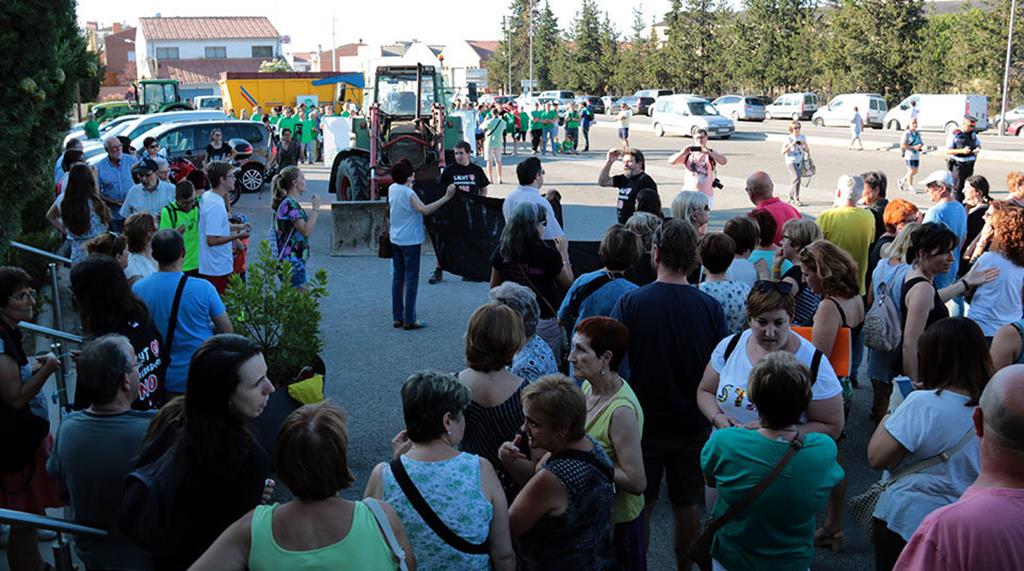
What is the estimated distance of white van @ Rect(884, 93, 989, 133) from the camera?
41.3m

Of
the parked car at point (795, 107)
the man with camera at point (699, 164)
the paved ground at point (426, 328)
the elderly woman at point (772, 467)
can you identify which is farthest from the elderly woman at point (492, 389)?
the parked car at point (795, 107)

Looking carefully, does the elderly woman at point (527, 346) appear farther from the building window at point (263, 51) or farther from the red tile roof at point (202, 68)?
the building window at point (263, 51)

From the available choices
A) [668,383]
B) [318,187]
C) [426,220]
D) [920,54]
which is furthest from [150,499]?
[920,54]

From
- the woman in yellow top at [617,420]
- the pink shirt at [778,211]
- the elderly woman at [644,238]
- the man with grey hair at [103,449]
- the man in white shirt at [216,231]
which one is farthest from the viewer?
the man in white shirt at [216,231]

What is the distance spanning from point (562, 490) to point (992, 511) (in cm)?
144

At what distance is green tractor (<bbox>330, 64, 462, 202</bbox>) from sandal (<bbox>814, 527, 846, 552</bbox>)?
12.2m

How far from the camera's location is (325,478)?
111 inches

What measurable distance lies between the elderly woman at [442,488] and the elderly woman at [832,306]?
8.52 feet

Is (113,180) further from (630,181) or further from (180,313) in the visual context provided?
(180,313)

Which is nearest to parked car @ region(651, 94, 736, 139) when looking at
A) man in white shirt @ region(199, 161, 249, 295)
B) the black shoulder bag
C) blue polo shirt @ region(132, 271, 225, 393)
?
man in white shirt @ region(199, 161, 249, 295)

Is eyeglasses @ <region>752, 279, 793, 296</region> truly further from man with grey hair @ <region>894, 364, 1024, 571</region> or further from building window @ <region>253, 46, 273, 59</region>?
building window @ <region>253, 46, 273, 59</region>

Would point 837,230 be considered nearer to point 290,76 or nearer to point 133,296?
point 133,296

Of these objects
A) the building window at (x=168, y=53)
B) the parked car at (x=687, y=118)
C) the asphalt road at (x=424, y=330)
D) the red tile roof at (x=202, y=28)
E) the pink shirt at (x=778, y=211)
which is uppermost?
the red tile roof at (x=202, y=28)

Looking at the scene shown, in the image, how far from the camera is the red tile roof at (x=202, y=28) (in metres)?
97.1
